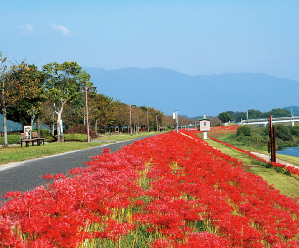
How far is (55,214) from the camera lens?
2.51m

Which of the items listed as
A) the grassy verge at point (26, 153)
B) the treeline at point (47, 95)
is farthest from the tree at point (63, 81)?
the grassy verge at point (26, 153)

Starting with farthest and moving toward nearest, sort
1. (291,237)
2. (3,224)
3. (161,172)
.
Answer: (161,172), (291,237), (3,224)

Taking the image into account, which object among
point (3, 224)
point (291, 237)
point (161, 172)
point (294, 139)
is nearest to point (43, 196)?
point (3, 224)

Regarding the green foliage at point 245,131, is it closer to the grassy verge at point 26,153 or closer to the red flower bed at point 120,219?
the grassy verge at point 26,153

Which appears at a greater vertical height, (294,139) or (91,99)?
(91,99)

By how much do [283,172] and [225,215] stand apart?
9194mm

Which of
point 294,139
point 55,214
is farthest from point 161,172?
point 294,139

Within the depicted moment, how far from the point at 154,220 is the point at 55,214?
1.06 m

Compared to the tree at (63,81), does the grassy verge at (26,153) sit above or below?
below

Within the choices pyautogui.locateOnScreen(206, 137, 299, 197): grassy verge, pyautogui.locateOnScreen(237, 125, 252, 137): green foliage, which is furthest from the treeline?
pyautogui.locateOnScreen(237, 125, 252, 137): green foliage

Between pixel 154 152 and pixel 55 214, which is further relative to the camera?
pixel 154 152

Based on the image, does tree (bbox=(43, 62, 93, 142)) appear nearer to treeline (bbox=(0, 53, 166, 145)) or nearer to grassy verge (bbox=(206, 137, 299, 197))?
treeline (bbox=(0, 53, 166, 145))

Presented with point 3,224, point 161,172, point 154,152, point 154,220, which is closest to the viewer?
point 3,224

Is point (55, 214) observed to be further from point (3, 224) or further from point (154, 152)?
point (154, 152)
